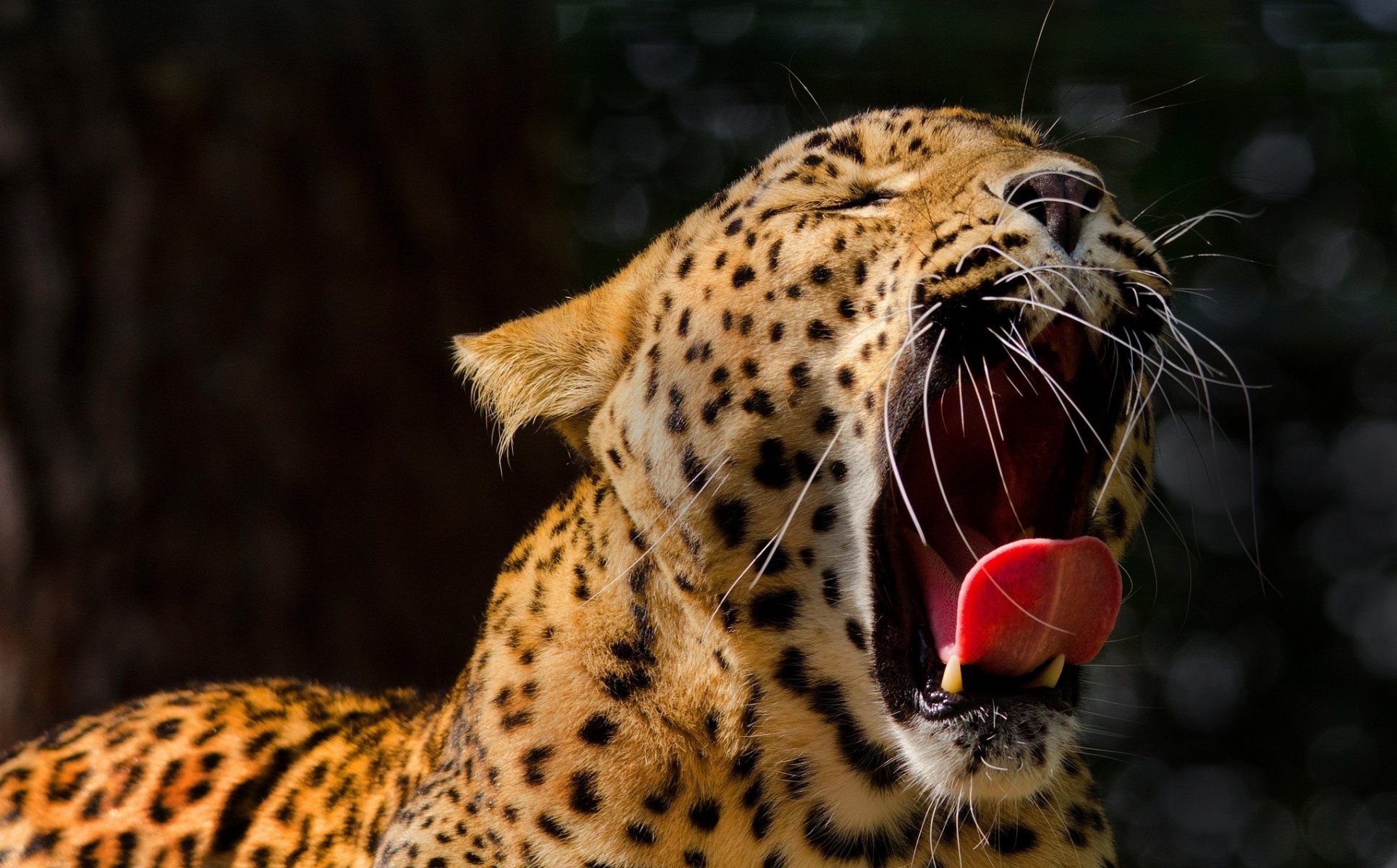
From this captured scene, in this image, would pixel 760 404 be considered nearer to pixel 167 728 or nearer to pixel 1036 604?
pixel 1036 604

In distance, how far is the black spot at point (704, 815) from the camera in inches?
103

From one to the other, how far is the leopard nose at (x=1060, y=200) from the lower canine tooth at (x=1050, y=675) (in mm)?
765

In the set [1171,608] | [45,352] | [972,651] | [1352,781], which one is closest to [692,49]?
[45,352]

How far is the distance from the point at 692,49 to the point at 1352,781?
320 inches

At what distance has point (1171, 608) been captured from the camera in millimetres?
10438

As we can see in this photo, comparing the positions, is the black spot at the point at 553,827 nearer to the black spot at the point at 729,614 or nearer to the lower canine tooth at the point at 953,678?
the black spot at the point at 729,614

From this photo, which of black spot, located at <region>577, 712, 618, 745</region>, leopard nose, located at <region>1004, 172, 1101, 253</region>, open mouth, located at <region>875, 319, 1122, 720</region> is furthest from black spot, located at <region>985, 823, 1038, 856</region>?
leopard nose, located at <region>1004, 172, 1101, 253</region>

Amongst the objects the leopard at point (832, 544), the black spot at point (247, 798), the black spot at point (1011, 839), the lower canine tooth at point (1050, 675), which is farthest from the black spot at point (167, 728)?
the lower canine tooth at point (1050, 675)

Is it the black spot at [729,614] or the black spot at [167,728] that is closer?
the black spot at [729,614]

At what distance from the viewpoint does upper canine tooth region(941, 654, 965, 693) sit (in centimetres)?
252

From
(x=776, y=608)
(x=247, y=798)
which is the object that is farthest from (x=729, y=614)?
(x=247, y=798)

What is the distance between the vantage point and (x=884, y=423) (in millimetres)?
2545

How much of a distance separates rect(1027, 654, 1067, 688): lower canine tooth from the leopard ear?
3.53ft

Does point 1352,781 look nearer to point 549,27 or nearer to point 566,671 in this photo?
point 549,27
